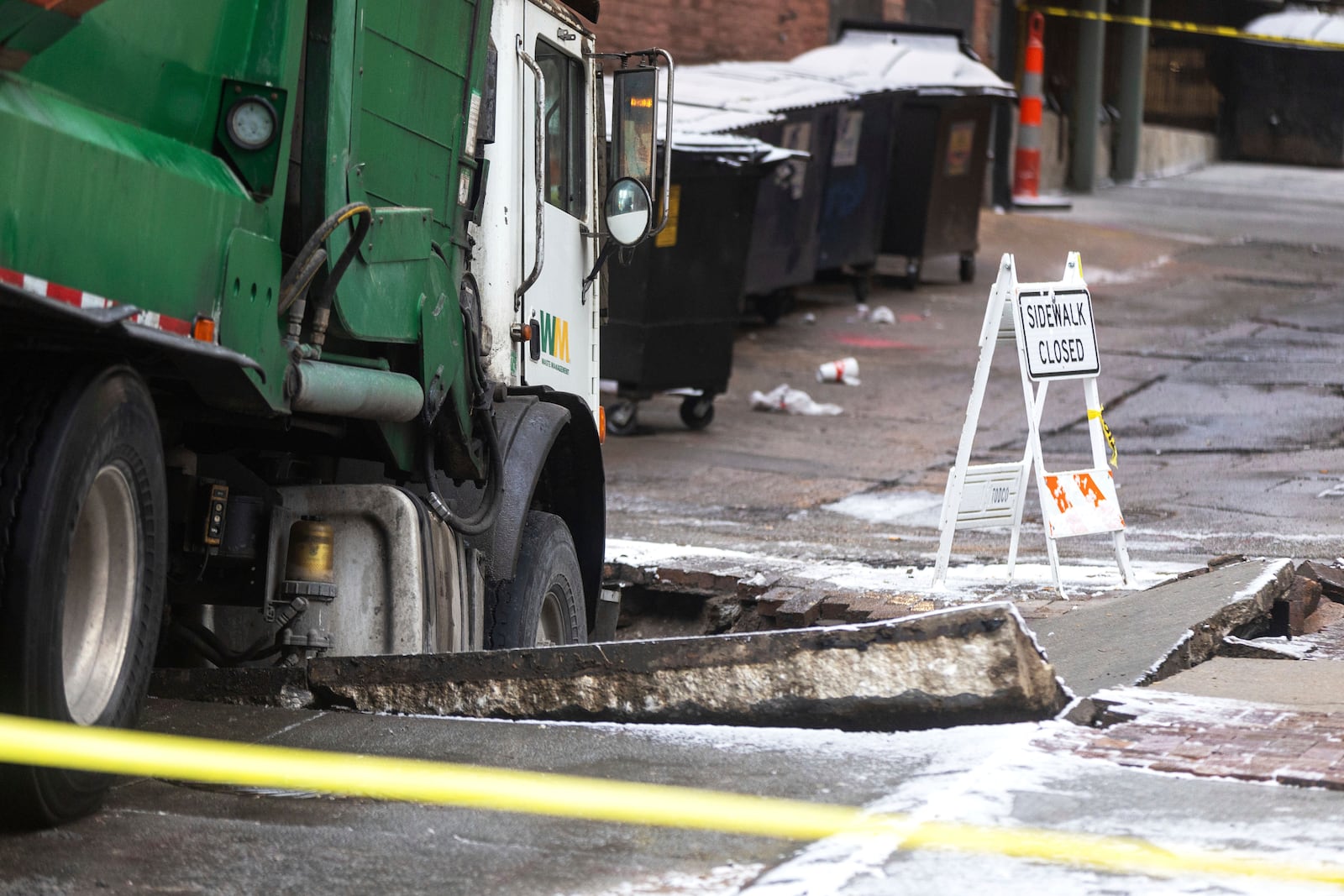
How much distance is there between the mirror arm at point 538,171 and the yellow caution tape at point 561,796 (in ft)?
6.20

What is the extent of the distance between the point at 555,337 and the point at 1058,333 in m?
2.56

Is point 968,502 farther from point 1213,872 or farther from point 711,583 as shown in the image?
point 1213,872

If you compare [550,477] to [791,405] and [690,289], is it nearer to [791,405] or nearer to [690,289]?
[690,289]

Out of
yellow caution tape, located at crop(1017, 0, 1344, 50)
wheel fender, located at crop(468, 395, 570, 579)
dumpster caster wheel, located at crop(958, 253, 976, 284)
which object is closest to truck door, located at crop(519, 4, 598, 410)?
wheel fender, located at crop(468, 395, 570, 579)

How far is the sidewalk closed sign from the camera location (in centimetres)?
737

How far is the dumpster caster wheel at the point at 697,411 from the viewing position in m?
12.8

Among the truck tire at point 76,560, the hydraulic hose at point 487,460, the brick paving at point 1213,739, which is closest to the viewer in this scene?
the truck tire at point 76,560

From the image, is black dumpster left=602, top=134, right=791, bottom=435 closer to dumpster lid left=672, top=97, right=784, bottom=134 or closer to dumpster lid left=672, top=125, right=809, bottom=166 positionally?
dumpster lid left=672, top=125, right=809, bottom=166

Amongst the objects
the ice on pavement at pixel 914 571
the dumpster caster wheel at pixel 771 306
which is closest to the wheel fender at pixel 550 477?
→ the ice on pavement at pixel 914 571

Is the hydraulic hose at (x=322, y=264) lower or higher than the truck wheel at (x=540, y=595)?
higher

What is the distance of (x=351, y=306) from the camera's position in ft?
14.1

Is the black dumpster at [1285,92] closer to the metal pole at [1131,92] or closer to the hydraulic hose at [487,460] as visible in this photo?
the metal pole at [1131,92]

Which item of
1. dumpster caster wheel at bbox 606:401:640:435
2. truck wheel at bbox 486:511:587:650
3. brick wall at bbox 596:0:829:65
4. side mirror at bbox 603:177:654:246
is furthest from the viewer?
brick wall at bbox 596:0:829:65

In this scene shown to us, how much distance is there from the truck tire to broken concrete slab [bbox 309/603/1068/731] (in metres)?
0.96
